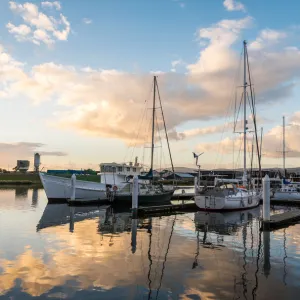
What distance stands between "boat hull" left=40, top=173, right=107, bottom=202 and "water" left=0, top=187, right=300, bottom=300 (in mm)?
18034

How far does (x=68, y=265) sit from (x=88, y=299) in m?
3.58

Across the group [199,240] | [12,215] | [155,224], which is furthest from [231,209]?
[12,215]

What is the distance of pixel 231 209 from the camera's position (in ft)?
107

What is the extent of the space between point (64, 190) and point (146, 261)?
3090cm

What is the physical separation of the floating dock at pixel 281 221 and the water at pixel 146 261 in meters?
0.80

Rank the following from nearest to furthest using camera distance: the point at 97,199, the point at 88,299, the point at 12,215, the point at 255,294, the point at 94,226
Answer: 1. the point at 88,299
2. the point at 255,294
3. the point at 94,226
4. the point at 12,215
5. the point at 97,199

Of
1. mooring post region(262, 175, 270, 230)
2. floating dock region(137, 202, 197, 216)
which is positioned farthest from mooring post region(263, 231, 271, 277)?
floating dock region(137, 202, 197, 216)

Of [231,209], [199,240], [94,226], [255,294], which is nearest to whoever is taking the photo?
[255,294]

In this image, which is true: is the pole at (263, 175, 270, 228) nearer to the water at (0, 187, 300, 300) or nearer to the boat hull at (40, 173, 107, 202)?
the water at (0, 187, 300, 300)

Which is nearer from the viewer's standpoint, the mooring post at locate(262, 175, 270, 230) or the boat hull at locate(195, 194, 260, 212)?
the mooring post at locate(262, 175, 270, 230)

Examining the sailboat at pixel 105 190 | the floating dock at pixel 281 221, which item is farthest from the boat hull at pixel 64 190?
the floating dock at pixel 281 221

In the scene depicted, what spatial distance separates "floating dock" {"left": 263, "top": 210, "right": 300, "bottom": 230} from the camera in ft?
73.3

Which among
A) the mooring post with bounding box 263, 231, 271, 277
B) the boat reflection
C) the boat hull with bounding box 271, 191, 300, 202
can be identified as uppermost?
the boat hull with bounding box 271, 191, 300, 202

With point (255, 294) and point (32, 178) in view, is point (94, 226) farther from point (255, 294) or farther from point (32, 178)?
point (32, 178)
